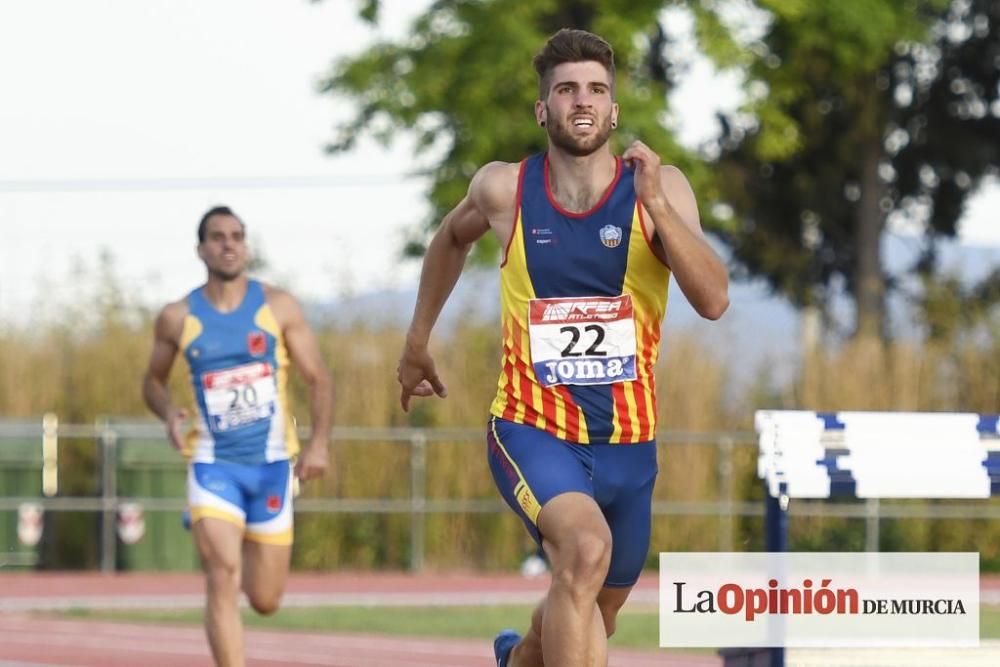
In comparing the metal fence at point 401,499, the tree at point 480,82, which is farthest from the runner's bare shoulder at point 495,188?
the tree at point 480,82

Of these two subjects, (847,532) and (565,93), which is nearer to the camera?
(565,93)

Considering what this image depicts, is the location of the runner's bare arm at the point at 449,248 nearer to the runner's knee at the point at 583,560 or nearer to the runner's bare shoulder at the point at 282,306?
the runner's knee at the point at 583,560

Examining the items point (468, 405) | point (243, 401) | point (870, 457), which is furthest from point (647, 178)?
point (468, 405)

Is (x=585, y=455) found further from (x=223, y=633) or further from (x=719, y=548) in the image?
(x=719, y=548)

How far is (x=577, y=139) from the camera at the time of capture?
6848mm

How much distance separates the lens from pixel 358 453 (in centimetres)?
2177

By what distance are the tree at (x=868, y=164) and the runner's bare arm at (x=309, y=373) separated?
2144 centimetres

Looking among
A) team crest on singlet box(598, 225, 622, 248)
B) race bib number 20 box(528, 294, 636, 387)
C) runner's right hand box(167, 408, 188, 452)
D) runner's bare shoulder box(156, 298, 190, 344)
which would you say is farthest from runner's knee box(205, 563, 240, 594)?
team crest on singlet box(598, 225, 622, 248)

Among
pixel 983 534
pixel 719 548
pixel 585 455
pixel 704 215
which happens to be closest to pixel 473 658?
pixel 585 455

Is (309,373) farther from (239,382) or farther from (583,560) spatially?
(583,560)

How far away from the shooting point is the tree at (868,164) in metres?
32.6

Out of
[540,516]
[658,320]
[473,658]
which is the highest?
[658,320]

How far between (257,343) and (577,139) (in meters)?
3.64

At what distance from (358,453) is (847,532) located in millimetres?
5012
